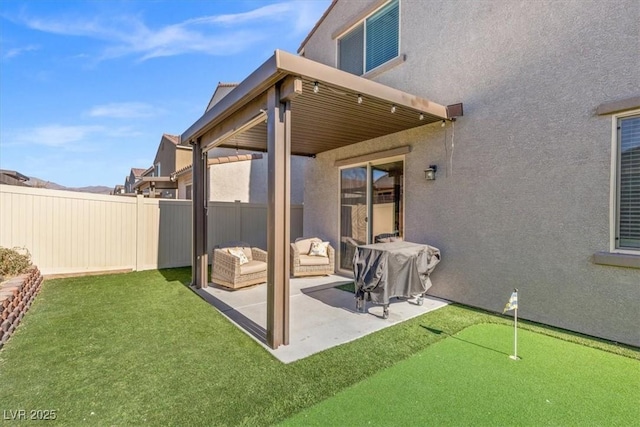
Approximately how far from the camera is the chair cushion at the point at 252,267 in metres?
6.37

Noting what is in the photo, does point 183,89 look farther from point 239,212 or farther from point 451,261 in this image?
point 451,261

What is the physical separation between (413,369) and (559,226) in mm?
3034

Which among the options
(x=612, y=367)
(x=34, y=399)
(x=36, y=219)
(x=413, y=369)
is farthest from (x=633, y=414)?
(x=36, y=219)

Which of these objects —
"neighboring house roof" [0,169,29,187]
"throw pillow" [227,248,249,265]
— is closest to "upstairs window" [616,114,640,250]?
"throw pillow" [227,248,249,265]

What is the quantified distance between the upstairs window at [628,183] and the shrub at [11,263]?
995 cm

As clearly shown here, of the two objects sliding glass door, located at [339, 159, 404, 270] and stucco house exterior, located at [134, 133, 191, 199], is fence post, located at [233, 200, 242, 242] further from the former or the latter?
stucco house exterior, located at [134, 133, 191, 199]

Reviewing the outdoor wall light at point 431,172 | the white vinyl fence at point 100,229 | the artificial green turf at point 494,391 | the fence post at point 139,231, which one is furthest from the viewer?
the fence post at point 139,231

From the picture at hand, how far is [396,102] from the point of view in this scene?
4570 mm

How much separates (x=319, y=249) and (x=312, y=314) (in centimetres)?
293

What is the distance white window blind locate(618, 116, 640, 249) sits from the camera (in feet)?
12.4

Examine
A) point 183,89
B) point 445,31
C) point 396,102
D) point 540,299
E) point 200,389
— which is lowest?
point 200,389

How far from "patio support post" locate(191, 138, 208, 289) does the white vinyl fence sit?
9.03ft

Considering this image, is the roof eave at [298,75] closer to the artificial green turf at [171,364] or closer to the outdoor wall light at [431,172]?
the outdoor wall light at [431,172]

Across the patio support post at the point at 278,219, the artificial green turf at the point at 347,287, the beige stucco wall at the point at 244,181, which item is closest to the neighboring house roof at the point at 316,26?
the beige stucco wall at the point at 244,181
